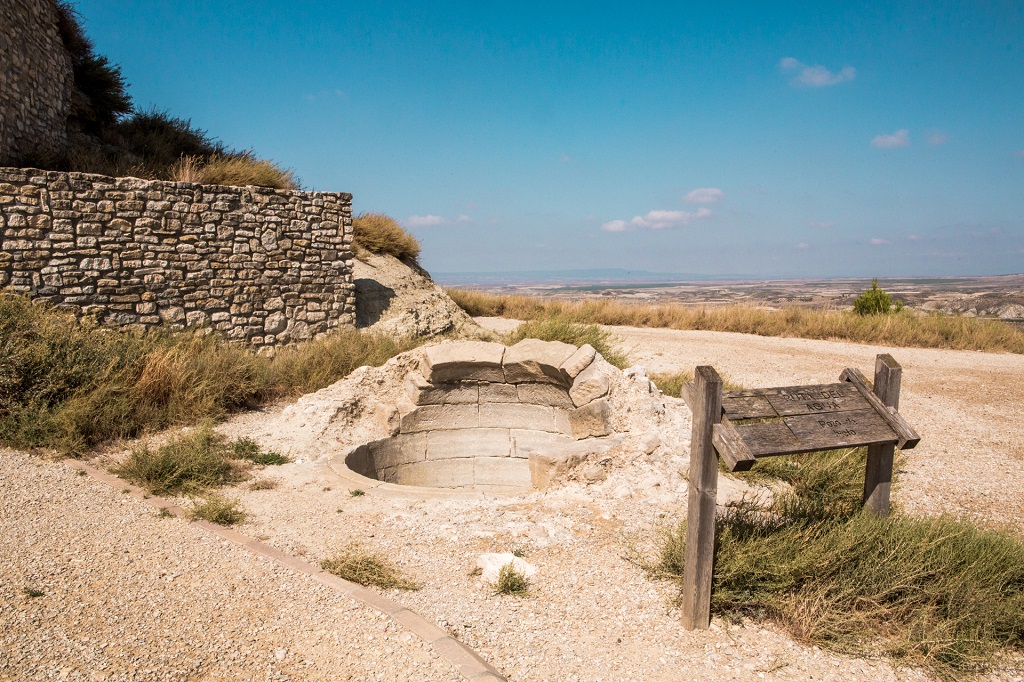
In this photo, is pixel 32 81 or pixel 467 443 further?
pixel 32 81

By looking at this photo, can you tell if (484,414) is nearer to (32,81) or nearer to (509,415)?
(509,415)

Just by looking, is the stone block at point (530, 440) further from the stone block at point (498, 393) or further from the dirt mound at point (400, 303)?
the dirt mound at point (400, 303)

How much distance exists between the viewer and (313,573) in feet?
13.3

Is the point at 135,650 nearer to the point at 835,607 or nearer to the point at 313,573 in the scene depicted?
the point at 313,573

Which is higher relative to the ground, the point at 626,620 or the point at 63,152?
the point at 63,152

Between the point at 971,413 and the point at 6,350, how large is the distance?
1123 cm

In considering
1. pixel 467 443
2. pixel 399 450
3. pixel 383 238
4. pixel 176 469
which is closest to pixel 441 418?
pixel 467 443

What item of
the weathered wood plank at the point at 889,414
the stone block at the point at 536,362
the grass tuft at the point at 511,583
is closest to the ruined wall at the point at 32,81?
the stone block at the point at 536,362

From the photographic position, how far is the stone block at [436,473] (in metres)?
7.31

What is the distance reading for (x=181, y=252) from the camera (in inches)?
391

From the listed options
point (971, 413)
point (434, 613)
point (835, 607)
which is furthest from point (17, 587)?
point (971, 413)

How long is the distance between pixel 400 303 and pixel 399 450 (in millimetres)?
6458

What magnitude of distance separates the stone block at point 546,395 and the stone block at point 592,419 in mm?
200

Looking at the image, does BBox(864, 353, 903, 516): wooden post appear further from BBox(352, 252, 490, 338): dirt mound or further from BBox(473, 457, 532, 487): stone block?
BBox(352, 252, 490, 338): dirt mound
